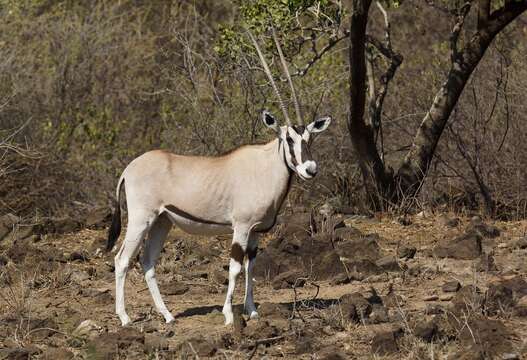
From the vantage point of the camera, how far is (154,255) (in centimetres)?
891

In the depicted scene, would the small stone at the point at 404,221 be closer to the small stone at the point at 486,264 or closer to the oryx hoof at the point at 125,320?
the small stone at the point at 486,264

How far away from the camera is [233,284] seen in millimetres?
8484

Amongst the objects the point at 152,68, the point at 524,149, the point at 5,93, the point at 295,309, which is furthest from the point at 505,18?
the point at 152,68

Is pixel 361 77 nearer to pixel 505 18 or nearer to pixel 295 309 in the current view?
pixel 505 18

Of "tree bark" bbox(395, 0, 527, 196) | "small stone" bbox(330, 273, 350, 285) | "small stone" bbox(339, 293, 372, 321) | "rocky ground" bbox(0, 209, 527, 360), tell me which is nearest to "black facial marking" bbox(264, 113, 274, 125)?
"rocky ground" bbox(0, 209, 527, 360)

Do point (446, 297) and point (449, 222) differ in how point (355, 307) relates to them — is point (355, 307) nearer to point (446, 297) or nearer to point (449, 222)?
point (446, 297)

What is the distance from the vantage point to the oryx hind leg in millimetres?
8609

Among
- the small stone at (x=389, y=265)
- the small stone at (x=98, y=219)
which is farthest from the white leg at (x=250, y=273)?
the small stone at (x=98, y=219)

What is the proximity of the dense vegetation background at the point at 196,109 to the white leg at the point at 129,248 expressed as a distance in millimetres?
3531

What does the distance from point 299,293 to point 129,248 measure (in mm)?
1713

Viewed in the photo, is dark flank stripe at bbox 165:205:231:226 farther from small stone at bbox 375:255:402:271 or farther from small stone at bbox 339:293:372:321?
small stone at bbox 375:255:402:271

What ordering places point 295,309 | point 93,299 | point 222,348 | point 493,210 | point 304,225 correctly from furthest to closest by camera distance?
point 493,210 < point 304,225 < point 93,299 < point 295,309 < point 222,348

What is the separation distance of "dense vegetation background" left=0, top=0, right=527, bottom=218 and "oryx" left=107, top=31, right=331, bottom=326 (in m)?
2.97

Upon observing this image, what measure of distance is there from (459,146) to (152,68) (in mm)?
7374
